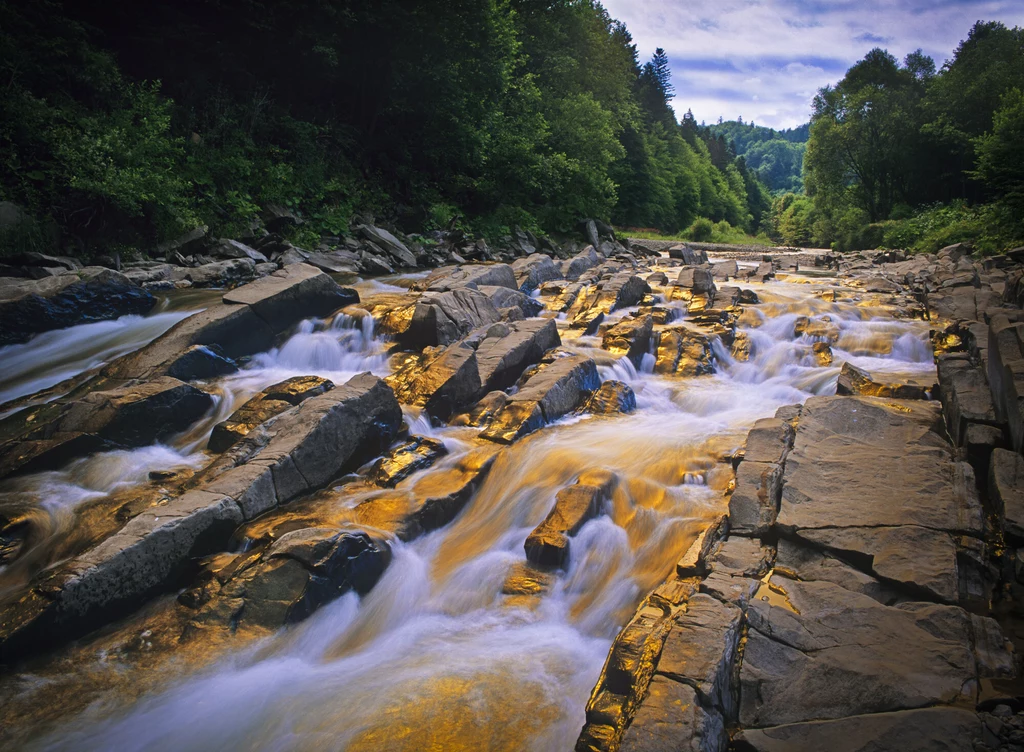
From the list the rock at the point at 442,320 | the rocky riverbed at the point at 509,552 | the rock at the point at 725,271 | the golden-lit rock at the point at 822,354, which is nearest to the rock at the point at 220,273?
the rocky riverbed at the point at 509,552

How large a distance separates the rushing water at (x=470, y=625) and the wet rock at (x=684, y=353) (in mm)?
1552

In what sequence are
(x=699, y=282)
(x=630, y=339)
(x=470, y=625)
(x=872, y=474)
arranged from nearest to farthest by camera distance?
1. (x=470, y=625)
2. (x=872, y=474)
3. (x=630, y=339)
4. (x=699, y=282)

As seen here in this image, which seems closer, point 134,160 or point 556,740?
point 556,740

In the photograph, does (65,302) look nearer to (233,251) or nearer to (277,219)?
(233,251)

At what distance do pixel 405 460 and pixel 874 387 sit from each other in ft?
19.8

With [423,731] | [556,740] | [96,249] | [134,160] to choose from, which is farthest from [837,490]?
[134,160]

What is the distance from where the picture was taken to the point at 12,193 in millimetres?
13258

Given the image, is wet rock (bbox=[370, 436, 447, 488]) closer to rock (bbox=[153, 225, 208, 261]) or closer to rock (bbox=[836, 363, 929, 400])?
rock (bbox=[836, 363, 929, 400])

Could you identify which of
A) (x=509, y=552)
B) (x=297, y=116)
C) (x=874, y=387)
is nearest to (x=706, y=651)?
(x=509, y=552)

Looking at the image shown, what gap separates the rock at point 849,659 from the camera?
3000 mm

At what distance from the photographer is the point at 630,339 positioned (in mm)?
10383

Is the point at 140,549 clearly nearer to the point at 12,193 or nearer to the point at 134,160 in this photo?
the point at 12,193

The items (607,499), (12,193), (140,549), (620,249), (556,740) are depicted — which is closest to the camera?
(556,740)

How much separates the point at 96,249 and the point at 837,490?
54.6 ft
